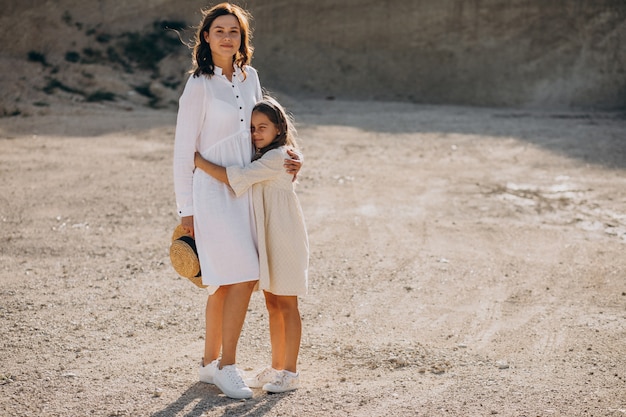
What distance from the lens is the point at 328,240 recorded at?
8.84 metres

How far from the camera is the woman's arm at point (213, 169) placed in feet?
15.8

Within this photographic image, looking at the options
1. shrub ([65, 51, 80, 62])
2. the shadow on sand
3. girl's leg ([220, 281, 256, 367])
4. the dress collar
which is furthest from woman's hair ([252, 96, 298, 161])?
shrub ([65, 51, 80, 62])

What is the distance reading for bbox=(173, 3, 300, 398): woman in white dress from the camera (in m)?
4.80

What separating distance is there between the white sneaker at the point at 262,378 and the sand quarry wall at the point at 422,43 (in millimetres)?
13290

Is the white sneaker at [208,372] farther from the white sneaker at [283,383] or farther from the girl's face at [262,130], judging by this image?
the girl's face at [262,130]

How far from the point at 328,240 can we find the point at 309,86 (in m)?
9.85

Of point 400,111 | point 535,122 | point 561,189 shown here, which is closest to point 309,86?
point 400,111

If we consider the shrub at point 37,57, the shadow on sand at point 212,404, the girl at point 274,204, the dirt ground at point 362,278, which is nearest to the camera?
the shadow on sand at point 212,404

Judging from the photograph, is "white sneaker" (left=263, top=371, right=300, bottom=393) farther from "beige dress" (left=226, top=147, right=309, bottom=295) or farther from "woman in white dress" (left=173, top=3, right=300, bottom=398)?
"beige dress" (left=226, top=147, right=309, bottom=295)

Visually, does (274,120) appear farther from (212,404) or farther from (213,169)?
(212,404)

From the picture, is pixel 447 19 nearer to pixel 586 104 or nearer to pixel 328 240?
pixel 586 104

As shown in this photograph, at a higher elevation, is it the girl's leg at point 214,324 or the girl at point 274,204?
the girl at point 274,204

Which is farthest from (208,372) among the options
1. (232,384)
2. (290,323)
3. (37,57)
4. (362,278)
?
(37,57)

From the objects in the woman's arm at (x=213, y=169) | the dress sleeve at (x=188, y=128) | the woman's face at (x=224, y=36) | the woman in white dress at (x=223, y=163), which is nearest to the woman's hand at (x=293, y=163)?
the woman in white dress at (x=223, y=163)
